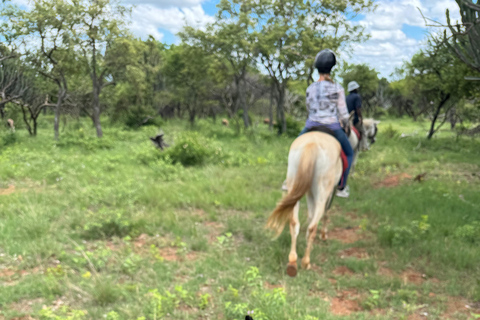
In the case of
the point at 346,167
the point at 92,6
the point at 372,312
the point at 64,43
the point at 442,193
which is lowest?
the point at 372,312

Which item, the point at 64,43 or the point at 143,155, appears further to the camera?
the point at 64,43

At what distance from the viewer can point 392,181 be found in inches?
334

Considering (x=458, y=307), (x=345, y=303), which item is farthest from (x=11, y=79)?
(x=458, y=307)

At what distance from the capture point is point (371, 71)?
3472 cm

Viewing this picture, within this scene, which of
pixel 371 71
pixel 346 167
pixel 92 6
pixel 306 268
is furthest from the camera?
pixel 371 71

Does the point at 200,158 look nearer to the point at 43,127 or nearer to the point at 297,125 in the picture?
the point at 297,125

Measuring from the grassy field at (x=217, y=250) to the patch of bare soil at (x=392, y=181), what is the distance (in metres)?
0.10

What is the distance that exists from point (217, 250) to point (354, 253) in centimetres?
202

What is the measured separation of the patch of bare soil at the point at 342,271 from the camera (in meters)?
4.18

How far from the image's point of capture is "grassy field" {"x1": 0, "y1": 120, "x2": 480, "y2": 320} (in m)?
3.33

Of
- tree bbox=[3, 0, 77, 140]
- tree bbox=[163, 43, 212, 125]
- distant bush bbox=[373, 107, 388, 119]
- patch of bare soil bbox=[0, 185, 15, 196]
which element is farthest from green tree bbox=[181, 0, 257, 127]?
distant bush bbox=[373, 107, 388, 119]

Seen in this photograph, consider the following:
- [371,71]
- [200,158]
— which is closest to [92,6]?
[200,158]

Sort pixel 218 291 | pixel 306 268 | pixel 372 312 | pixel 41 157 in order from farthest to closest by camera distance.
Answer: pixel 41 157, pixel 306 268, pixel 218 291, pixel 372 312

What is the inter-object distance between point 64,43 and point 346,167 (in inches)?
634
